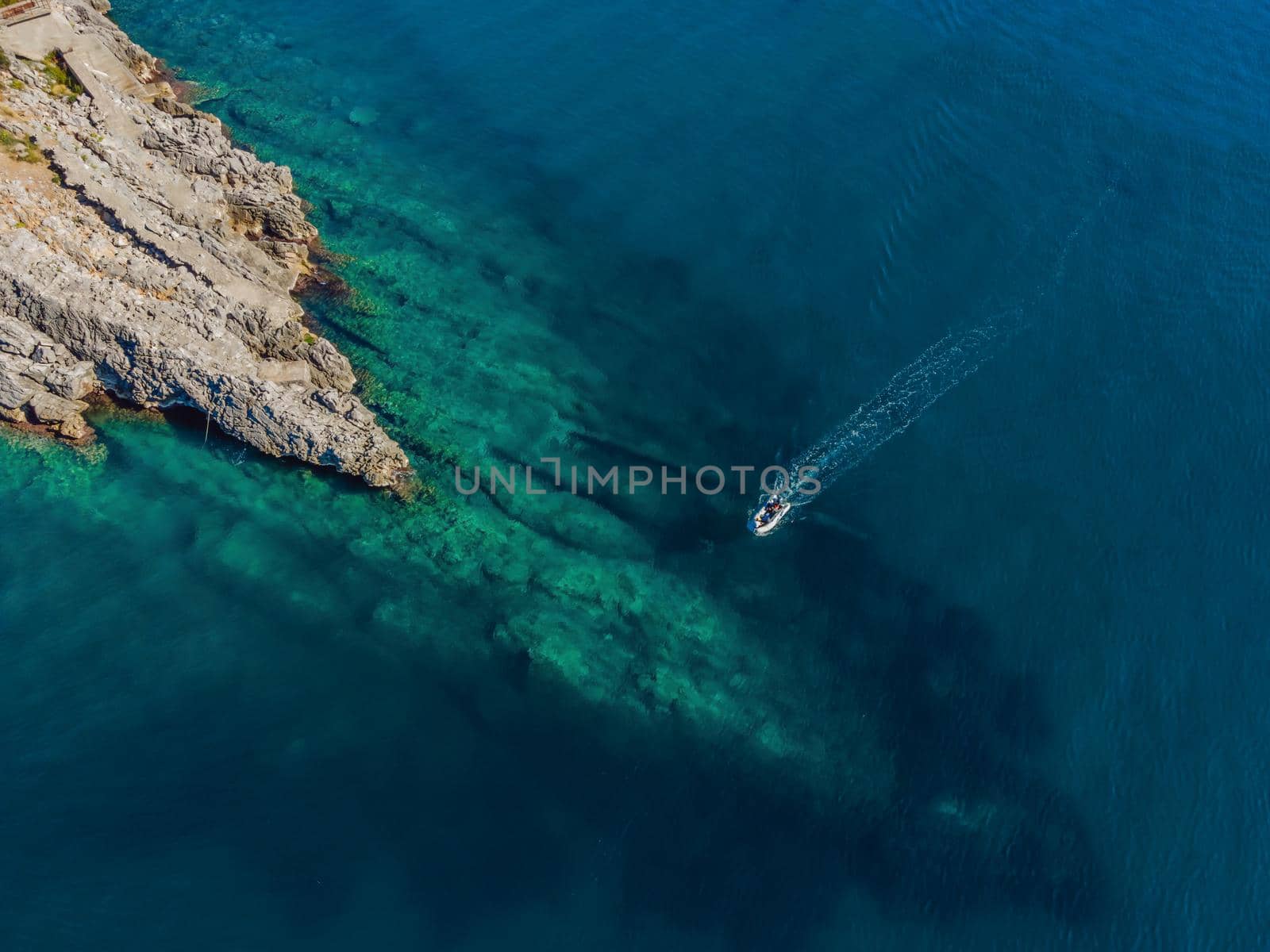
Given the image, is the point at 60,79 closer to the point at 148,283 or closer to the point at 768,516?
the point at 148,283

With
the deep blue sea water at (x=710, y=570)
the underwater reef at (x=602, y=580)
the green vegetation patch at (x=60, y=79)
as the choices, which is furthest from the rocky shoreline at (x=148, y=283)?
the deep blue sea water at (x=710, y=570)

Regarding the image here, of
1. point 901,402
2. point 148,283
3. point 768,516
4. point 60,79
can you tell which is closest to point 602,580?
point 768,516

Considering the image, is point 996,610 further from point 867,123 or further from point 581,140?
point 581,140

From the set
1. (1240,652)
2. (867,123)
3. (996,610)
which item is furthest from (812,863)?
(867,123)

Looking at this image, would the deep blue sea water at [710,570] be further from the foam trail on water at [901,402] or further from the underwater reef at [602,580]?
the foam trail on water at [901,402]

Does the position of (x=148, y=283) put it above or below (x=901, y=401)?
above

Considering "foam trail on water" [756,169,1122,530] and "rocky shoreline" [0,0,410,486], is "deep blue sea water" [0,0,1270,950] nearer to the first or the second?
"foam trail on water" [756,169,1122,530]
